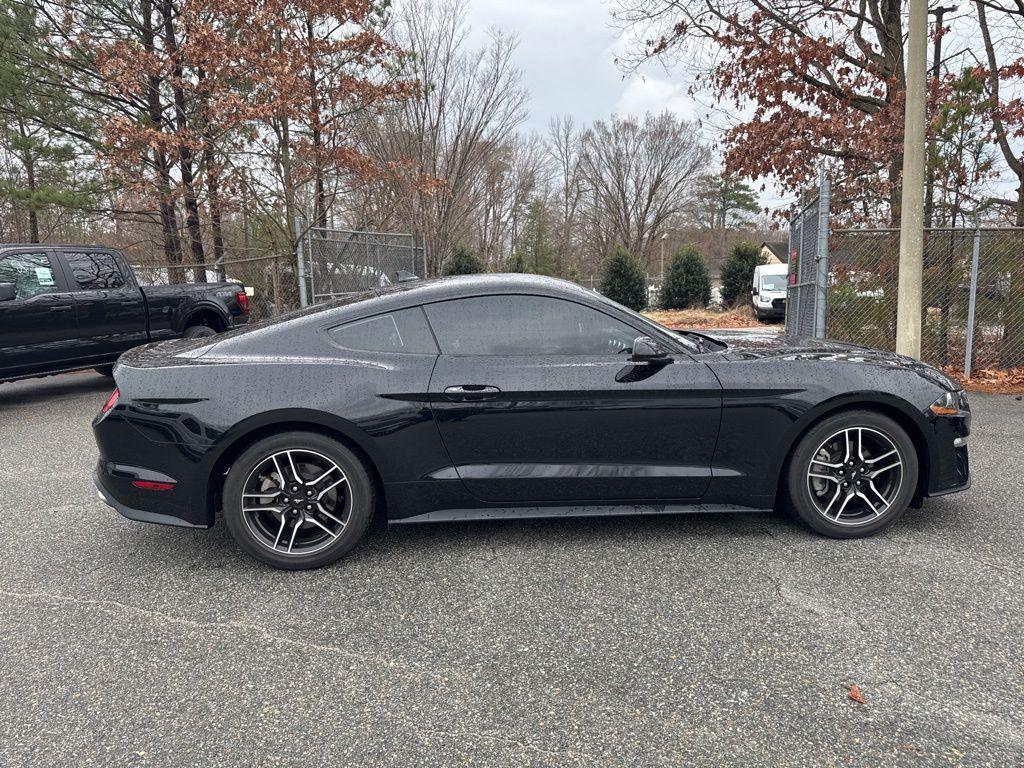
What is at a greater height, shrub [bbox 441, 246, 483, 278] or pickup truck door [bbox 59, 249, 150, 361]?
shrub [bbox 441, 246, 483, 278]

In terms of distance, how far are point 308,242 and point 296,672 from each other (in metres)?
9.67

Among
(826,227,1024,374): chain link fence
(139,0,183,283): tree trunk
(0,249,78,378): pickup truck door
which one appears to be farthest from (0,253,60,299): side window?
(826,227,1024,374): chain link fence

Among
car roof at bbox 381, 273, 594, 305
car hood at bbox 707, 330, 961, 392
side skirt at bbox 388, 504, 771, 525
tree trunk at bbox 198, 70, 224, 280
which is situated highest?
tree trunk at bbox 198, 70, 224, 280

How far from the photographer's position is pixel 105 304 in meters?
7.94

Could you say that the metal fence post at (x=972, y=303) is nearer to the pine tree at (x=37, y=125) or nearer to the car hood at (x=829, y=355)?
the car hood at (x=829, y=355)

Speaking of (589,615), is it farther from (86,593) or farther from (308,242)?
(308,242)

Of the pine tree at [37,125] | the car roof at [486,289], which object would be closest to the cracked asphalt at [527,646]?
the car roof at [486,289]

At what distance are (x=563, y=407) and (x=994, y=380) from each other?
7.89 m

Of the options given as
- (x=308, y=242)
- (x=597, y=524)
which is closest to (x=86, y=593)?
(x=597, y=524)

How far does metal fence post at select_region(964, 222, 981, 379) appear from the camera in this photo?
8055mm

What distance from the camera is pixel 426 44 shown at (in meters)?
17.0

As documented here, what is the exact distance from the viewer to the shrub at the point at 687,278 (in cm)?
2712

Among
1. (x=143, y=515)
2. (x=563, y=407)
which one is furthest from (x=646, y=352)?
(x=143, y=515)

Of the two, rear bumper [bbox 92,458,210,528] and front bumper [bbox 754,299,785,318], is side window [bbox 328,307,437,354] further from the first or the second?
front bumper [bbox 754,299,785,318]
